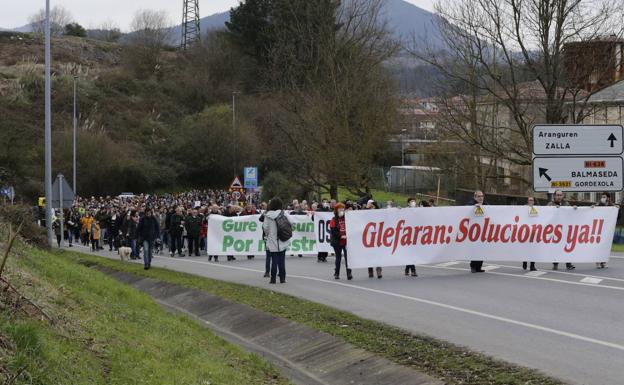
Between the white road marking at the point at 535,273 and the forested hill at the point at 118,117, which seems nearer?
the white road marking at the point at 535,273

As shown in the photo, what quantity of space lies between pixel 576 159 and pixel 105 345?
17565 mm

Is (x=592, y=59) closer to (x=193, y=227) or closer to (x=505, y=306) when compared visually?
(x=193, y=227)

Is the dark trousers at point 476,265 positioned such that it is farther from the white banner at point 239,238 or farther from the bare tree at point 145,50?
the bare tree at point 145,50

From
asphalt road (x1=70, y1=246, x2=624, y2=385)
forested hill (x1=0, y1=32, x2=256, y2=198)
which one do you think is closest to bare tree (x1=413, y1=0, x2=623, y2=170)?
asphalt road (x1=70, y1=246, x2=624, y2=385)

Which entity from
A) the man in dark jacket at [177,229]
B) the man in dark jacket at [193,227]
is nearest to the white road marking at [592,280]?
the man in dark jacket at [193,227]

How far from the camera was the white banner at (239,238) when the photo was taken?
28.5m

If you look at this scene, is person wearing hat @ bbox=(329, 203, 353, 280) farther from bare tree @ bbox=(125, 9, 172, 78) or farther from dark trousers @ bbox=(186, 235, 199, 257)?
bare tree @ bbox=(125, 9, 172, 78)

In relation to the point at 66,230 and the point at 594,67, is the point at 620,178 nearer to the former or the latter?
the point at 594,67

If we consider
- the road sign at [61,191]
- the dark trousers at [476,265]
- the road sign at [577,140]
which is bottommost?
the dark trousers at [476,265]

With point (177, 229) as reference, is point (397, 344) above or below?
below

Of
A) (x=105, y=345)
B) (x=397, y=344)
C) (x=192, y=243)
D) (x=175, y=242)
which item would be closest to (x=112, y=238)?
(x=175, y=242)

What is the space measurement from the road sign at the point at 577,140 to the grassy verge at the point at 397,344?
9.88 metres

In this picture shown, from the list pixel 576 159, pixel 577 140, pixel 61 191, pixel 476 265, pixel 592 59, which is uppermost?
pixel 592 59

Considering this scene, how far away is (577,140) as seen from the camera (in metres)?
23.9
